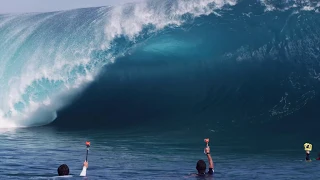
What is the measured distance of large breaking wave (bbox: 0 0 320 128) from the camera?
26.0 meters

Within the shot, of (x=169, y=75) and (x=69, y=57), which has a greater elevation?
(x=69, y=57)

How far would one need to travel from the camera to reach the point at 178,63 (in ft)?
92.6

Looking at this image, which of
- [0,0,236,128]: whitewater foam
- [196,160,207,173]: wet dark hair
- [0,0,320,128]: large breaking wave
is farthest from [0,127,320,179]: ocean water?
[0,0,236,128]: whitewater foam

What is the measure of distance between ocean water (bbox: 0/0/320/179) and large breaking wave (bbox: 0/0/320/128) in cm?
5

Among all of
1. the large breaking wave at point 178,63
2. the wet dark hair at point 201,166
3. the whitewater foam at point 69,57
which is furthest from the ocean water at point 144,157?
the whitewater foam at point 69,57

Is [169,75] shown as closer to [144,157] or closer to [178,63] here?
[178,63]

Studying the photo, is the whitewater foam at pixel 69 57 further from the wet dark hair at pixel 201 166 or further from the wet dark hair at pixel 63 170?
the wet dark hair at pixel 63 170

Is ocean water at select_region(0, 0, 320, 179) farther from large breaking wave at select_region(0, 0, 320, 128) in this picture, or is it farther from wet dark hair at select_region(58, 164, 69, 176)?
wet dark hair at select_region(58, 164, 69, 176)

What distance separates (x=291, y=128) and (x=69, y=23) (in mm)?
13422

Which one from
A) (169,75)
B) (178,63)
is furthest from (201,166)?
(178,63)

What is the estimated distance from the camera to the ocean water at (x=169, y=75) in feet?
79.3

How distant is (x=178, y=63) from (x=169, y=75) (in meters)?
0.75

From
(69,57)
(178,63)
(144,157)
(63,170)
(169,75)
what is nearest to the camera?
(63,170)

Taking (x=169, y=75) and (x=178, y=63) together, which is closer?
(x=169, y=75)
